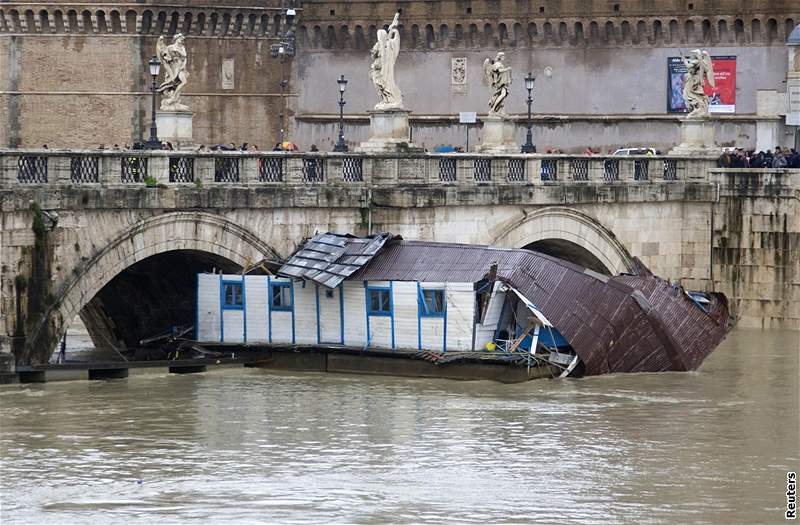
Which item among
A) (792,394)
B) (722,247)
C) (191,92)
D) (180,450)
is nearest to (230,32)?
(191,92)

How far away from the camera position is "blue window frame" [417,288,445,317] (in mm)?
33000

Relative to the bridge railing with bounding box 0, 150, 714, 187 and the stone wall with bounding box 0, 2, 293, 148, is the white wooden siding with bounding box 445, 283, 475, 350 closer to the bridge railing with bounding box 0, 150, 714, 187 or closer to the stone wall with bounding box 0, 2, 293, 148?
the bridge railing with bounding box 0, 150, 714, 187

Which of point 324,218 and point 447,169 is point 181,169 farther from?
point 447,169

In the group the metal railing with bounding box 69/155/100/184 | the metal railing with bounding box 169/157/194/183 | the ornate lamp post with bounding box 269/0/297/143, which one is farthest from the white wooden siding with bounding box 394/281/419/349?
the ornate lamp post with bounding box 269/0/297/143

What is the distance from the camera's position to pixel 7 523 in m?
23.2

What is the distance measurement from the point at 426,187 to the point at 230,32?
2923 cm

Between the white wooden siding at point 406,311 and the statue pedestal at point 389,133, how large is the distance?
3.26 metres

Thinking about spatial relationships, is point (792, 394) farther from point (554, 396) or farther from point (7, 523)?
point (7, 523)

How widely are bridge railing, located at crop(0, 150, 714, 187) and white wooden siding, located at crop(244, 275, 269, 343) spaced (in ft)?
4.89

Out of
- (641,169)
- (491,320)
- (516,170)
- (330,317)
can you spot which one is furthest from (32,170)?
(641,169)

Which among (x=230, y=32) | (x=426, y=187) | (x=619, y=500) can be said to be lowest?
(x=619, y=500)

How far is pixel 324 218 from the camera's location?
113 ft

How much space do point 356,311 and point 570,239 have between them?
279 inches

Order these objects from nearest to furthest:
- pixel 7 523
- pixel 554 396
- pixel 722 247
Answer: pixel 7 523, pixel 554 396, pixel 722 247
